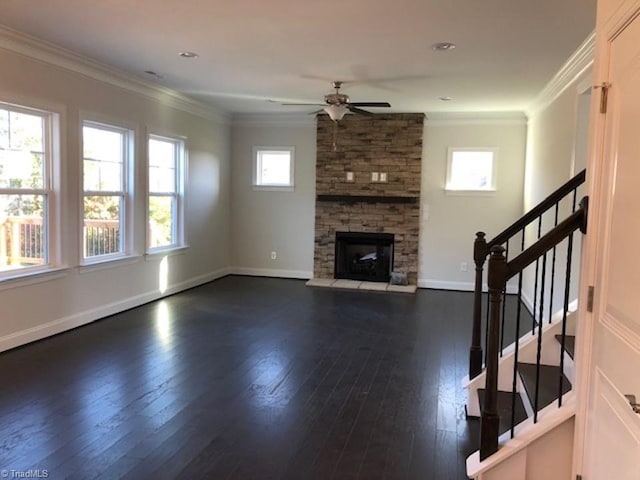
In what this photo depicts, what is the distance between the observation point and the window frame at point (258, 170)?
26.8ft

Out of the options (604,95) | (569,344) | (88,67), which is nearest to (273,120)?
(88,67)

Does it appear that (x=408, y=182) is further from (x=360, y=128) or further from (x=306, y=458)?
(x=306, y=458)

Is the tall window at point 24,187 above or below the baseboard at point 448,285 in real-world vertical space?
above

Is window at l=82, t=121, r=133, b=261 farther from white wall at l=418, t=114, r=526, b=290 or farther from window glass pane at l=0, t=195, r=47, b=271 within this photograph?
white wall at l=418, t=114, r=526, b=290

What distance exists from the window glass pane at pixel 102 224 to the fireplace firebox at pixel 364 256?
11.5 ft

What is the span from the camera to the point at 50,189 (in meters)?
→ 4.66

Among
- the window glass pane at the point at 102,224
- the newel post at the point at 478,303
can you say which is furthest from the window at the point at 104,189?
the newel post at the point at 478,303

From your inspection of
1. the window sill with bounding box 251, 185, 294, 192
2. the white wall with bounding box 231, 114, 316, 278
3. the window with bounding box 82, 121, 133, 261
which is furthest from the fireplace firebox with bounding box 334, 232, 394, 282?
the window with bounding box 82, 121, 133, 261

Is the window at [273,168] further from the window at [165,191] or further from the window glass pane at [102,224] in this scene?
the window glass pane at [102,224]

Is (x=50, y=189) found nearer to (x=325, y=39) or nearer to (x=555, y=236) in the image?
(x=325, y=39)

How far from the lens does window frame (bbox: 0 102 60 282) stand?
454cm

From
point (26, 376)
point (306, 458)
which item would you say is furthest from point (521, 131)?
point (26, 376)
